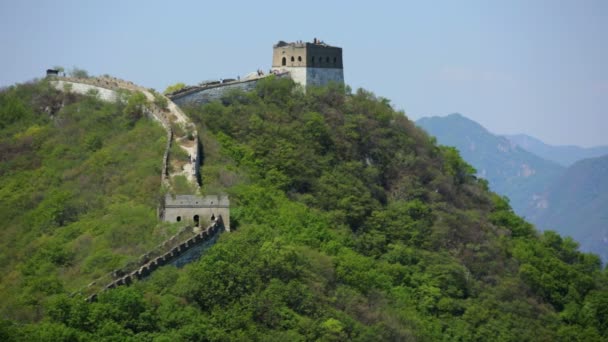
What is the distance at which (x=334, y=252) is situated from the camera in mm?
94312

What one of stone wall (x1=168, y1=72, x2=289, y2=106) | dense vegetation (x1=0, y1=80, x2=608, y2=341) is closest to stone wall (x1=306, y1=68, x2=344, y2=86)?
dense vegetation (x1=0, y1=80, x2=608, y2=341)

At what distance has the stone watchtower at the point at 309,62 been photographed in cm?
12231

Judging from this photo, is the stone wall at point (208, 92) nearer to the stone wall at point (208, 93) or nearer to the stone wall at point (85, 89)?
the stone wall at point (208, 93)

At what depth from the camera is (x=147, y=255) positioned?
241 feet

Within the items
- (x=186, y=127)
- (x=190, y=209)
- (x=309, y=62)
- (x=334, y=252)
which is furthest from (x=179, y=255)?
(x=309, y=62)

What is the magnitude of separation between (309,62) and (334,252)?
106 ft

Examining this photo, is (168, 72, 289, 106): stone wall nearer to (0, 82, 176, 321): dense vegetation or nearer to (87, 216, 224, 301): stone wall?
(0, 82, 176, 321): dense vegetation

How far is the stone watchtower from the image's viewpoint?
122312mm

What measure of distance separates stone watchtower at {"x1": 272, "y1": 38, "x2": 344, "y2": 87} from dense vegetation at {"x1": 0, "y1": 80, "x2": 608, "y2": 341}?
2.79 m

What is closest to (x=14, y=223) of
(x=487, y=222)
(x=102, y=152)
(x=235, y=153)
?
(x=102, y=152)

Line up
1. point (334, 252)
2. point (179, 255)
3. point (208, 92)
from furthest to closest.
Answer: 1. point (208, 92)
2. point (334, 252)
3. point (179, 255)

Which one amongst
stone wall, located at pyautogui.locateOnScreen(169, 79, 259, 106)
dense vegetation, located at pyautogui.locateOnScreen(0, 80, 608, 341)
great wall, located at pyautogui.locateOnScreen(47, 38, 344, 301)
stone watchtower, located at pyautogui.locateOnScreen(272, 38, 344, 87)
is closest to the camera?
dense vegetation, located at pyautogui.locateOnScreen(0, 80, 608, 341)

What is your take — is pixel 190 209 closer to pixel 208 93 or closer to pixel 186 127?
pixel 186 127

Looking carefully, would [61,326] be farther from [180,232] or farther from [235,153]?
[235,153]
